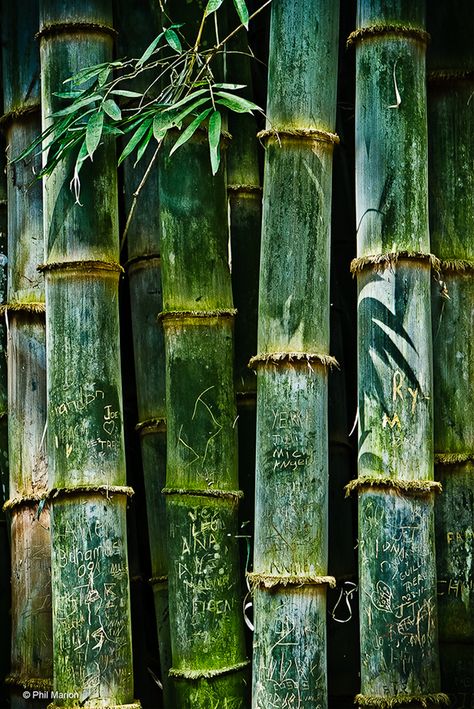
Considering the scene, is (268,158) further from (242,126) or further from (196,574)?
(196,574)

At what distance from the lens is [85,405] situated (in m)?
2.92

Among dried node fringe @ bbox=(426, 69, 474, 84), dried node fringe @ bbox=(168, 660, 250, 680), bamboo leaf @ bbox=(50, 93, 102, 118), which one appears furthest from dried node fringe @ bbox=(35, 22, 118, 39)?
dried node fringe @ bbox=(168, 660, 250, 680)

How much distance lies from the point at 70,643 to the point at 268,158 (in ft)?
4.21

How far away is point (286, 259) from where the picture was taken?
9.27 ft

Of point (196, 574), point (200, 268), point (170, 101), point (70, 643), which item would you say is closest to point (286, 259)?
point (200, 268)

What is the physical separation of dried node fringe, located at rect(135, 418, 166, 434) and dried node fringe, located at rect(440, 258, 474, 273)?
842mm

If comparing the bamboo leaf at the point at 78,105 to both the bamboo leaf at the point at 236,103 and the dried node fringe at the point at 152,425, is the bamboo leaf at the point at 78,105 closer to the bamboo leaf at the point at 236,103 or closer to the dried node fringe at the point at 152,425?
the bamboo leaf at the point at 236,103

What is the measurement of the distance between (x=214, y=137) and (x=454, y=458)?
99cm

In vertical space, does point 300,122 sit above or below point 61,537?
above

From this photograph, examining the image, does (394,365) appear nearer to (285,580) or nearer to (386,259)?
(386,259)

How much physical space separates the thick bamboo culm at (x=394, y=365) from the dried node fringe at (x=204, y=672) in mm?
318

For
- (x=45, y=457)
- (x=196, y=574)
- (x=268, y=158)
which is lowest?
(x=196, y=574)

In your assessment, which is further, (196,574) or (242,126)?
(242,126)

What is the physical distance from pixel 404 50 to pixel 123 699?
5.69 ft
